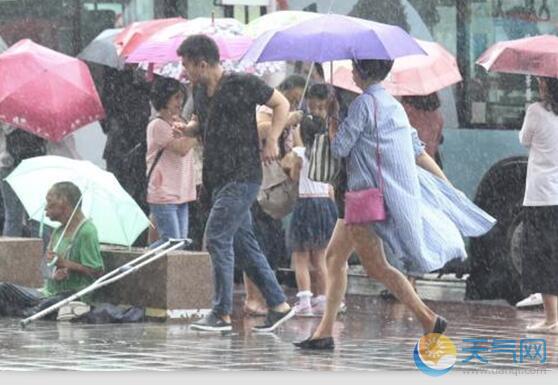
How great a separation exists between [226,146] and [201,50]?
65cm

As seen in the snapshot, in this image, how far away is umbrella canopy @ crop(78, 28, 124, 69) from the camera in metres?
18.5

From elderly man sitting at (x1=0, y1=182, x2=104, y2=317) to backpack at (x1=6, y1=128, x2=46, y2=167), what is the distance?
9.42 ft

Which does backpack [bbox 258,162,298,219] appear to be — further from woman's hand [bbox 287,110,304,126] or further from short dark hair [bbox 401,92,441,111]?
short dark hair [bbox 401,92,441,111]

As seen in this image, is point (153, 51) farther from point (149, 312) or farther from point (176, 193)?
point (149, 312)

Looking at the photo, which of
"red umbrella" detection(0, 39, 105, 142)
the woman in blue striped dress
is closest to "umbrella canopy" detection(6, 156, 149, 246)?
"red umbrella" detection(0, 39, 105, 142)

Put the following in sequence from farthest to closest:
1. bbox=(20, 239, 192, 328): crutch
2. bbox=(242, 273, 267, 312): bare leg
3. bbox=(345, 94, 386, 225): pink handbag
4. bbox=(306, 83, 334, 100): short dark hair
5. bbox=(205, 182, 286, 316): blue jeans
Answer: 1. bbox=(242, 273, 267, 312): bare leg
2. bbox=(306, 83, 334, 100): short dark hair
3. bbox=(20, 239, 192, 328): crutch
4. bbox=(205, 182, 286, 316): blue jeans
5. bbox=(345, 94, 386, 225): pink handbag

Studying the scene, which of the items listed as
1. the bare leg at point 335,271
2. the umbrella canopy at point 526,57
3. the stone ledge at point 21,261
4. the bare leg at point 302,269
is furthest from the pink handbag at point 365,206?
the stone ledge at point 21,261

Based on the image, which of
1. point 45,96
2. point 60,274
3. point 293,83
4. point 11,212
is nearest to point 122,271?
point 60,274

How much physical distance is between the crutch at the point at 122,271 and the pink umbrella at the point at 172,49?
1.61 metres

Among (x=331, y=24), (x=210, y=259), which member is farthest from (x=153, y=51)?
(x=331, y=24)

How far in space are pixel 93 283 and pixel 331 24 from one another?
2719 millimetres

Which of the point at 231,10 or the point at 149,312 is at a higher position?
the point at 231,10

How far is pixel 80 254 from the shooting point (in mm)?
14539

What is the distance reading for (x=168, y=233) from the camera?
51.2 ft
